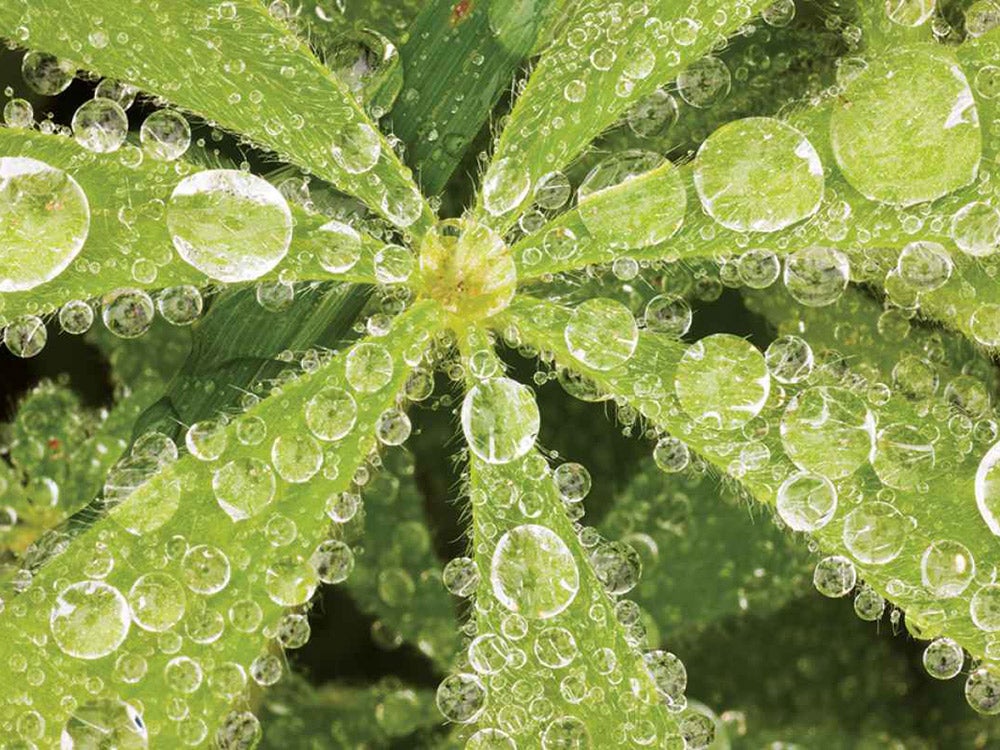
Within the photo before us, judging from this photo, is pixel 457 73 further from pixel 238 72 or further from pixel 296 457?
pixel 296 457

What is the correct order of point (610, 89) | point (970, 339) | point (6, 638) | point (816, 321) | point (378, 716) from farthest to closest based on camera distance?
point (378, 716), point (816, 321), point (970, 339), point (610, 89), point (6, 638)

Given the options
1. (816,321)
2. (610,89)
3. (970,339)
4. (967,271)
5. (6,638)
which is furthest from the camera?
(816,321)

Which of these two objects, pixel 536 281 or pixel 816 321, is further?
pixel 816 321

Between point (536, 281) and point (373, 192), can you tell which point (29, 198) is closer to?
point (373, 192)

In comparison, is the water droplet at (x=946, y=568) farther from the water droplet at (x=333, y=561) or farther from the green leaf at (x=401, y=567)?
the green leaf at (x=401, y=567)

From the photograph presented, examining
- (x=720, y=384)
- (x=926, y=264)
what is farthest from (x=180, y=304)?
(x=926, y=264)

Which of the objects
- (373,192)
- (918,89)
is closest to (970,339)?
(918,89)

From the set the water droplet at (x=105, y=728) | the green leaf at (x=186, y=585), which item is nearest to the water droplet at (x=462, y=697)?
the green leaf at (x=186, y=585)
